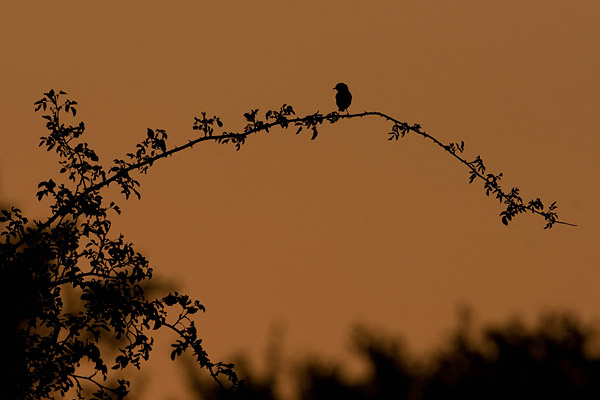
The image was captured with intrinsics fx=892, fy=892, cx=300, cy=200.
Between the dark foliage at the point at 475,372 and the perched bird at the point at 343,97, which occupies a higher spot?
the perched bird at the point at 343,97

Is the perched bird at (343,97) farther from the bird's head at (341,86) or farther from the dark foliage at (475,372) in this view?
the dark foliage at (475,372)

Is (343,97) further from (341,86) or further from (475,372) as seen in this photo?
(475,372)

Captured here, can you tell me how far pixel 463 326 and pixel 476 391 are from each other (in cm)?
45

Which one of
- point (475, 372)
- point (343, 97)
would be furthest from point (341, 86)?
point (475, 372)

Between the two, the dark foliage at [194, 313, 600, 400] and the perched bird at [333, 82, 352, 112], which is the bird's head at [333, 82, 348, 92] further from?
the dark foliage at [194, 313, 600, 400]

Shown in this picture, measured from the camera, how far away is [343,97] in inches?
132

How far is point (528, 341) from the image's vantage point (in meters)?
4.01

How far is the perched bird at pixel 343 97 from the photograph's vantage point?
3.35 m

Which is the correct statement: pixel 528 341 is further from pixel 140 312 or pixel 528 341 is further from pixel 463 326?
pixel 140 312

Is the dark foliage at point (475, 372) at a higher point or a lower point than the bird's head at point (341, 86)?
lower

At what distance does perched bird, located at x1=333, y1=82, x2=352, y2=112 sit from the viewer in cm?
335

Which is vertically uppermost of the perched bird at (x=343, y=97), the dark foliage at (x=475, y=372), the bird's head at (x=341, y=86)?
the bird's head at (x=341, y=86)

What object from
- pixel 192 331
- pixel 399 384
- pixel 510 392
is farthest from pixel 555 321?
pixel 192 331

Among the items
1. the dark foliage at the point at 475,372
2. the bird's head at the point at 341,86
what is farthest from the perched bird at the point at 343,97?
the dark foliage at the point at 475,372
